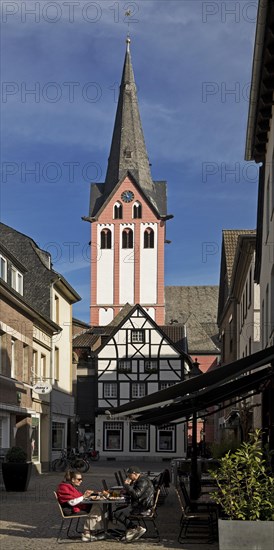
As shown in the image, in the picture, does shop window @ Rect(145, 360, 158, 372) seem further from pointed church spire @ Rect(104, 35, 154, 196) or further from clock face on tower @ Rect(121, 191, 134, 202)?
pointed church spire @ Rect(104, 35, 154, 196)

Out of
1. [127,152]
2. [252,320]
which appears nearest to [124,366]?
[252,320]

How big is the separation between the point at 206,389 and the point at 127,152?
3020 inches

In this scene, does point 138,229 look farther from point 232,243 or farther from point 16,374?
point 16,374

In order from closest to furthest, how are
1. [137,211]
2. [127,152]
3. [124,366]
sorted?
[124,366] < [137,211] < [127,152]

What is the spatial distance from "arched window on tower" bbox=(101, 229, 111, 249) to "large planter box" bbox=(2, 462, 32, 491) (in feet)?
206

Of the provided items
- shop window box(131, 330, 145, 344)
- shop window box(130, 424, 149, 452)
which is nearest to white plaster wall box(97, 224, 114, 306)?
shop window box(131, 330, 145, 344)

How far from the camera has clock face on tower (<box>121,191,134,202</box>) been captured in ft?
282

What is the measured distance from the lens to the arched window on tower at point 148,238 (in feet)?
278

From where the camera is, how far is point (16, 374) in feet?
95.7

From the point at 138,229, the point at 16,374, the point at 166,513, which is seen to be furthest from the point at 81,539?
the point at 138,229

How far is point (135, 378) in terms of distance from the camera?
58.8 meters

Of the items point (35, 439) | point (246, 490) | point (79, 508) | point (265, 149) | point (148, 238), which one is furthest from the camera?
point (148, 238)

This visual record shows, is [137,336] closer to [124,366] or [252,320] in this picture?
[124,366]

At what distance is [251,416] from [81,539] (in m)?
19.5
